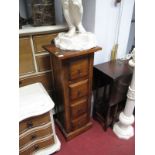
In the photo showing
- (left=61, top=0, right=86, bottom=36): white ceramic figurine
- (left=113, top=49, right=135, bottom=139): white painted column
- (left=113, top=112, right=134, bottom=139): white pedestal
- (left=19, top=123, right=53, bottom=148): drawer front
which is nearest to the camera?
(left=61, top=0, right=86, bottom=36): white ceramic figurine

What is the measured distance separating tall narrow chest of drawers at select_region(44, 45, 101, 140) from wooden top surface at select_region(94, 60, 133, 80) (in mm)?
178

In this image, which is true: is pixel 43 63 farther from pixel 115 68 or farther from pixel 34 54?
pixel 115 68

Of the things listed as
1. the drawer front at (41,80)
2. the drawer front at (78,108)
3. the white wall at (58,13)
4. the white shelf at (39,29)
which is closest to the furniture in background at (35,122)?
the drawer front at (41,80)

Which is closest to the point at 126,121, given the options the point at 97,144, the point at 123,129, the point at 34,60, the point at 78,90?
the point at 123,129

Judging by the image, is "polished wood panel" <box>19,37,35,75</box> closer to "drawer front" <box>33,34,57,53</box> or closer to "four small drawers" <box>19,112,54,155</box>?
"drawer front" <box>33,34,57,53</box>

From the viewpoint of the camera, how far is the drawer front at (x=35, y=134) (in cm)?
111

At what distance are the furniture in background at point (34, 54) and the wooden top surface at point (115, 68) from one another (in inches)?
20.3

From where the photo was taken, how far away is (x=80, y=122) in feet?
4.95

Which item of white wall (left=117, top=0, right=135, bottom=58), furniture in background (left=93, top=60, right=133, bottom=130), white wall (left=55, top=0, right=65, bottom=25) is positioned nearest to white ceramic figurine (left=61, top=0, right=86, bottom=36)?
white wall (left=55, top=0, right=65, bottom=25)

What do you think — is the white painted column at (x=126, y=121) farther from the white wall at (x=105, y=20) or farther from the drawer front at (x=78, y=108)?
the white wall at (x=105, y=20)

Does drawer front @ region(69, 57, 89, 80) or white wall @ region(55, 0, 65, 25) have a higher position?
white wall @ region(55, 0, 65, 25)

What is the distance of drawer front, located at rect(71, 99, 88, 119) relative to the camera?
1.34 m

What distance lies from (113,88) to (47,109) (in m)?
0.62
